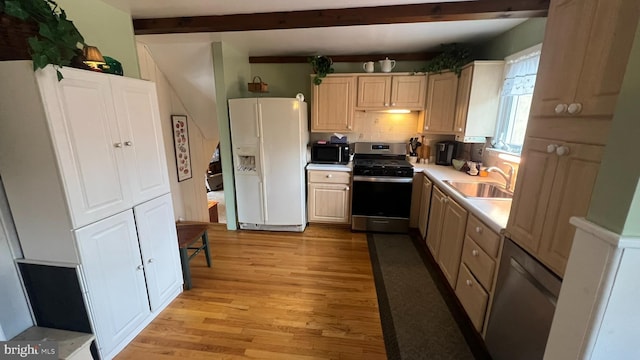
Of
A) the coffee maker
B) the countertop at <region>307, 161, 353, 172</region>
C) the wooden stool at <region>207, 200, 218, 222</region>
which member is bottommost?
the wooden stool at <region>207, 200, 218, 222</region>

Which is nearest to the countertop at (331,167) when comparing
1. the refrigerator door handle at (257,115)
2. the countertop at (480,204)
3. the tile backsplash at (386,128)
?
the tile backsplash at (386,128)

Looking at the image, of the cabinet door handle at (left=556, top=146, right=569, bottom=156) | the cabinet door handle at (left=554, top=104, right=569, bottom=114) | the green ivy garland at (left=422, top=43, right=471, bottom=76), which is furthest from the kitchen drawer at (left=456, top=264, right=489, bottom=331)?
the green ivy garland at (left=422, top=43, right=471, bottom=76)

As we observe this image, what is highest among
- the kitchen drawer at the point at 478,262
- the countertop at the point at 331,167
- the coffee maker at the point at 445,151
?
the coffee maker at the point at 445,151

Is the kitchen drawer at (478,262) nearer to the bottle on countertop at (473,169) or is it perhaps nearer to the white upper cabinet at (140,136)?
the bottle on countertop at (473,169)

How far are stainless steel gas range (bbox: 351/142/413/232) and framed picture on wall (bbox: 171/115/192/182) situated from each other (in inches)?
105

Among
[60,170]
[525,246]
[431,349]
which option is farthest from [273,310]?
[525,246]

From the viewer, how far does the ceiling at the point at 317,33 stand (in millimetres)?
1994

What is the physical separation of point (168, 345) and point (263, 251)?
1.35m

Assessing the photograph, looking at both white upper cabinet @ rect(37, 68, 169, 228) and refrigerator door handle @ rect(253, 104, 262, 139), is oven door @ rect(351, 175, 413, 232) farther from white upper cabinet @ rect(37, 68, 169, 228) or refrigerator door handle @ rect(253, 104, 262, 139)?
white upper cabinet @ rect(37, 68, 169, 228)

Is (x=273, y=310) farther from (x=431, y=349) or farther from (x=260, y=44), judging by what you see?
(x=260, y=44)

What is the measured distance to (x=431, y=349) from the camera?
1.72m

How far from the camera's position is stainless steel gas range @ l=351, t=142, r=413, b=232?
3.19 meters

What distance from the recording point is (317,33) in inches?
106

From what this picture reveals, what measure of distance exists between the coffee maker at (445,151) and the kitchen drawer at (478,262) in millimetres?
1693
